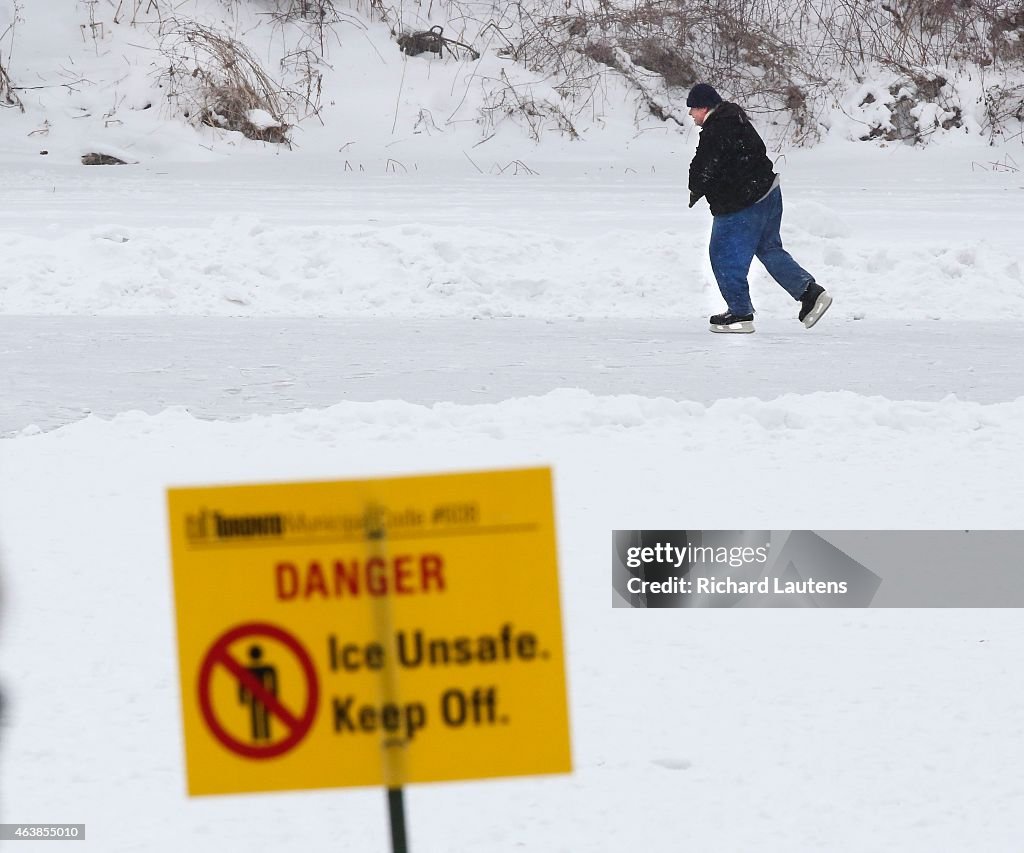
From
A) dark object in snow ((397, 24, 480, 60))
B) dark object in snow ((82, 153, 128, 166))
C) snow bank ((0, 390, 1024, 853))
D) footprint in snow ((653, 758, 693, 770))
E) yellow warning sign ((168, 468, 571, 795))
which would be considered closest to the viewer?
yellow warning sign ((168, 468, 571, 795))

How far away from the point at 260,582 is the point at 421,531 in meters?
0.22

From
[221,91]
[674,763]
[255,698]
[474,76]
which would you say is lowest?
[674,763]

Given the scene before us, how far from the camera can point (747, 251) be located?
831cm

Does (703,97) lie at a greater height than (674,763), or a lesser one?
greater

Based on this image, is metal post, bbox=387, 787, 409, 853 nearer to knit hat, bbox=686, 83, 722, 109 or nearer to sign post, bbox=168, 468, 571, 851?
sign post, bbox=168, 468, 571, 851

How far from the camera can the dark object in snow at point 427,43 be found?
19953 millimetres

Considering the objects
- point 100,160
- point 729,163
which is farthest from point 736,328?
point 100,160

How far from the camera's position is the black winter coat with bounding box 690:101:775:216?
26.5 ft

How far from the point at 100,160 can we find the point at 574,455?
43.9 feet

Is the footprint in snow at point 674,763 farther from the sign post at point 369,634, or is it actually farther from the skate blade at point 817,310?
the skate blade at point 817,310

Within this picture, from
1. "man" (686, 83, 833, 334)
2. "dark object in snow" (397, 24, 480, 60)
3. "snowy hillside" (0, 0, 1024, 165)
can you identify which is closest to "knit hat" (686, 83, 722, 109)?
"man" (686, 83, 833, 334)

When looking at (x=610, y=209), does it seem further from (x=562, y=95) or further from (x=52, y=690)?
(x=52, y=690)

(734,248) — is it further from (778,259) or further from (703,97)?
(703,97)

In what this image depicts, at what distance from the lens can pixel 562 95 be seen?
19.1 m
